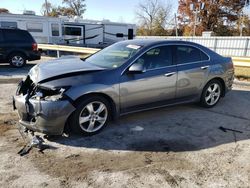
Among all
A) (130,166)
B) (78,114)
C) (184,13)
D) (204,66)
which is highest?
(184,13)

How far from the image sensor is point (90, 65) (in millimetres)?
5156

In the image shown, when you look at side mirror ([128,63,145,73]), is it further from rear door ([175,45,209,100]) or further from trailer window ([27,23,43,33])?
trailer window ([27,23,43,33])

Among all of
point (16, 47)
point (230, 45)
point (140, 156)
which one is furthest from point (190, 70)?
point (230, 45)

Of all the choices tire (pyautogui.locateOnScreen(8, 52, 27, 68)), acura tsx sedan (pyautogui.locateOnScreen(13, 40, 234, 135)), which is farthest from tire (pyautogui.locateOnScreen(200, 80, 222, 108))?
tire (pyautogui.locateOnScreen(8, 52, 27, 68))

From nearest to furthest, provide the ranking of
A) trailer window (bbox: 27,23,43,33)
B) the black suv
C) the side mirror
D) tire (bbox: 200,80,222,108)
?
the side mirror < tire (bbox: 200,80,222,108) < the black suv < trailer window (bbox: 27,23,43,33)

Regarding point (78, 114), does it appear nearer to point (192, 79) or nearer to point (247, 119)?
point (192, 79)

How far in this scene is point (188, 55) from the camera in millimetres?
5902

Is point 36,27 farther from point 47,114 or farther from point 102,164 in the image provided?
point 102,164

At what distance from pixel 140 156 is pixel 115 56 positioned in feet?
7.26

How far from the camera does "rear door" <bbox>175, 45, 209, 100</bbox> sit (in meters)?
5.69

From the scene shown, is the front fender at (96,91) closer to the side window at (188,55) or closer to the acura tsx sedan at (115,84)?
the acura tsx sedan at (115,84)

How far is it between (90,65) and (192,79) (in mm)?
2233

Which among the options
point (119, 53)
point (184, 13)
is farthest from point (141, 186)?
point (184, 13)

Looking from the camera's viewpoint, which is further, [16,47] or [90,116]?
[16,47]
